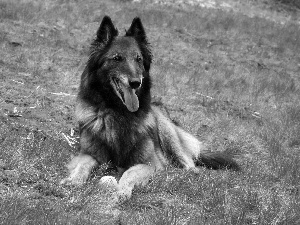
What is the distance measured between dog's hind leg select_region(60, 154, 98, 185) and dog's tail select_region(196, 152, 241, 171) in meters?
1.70

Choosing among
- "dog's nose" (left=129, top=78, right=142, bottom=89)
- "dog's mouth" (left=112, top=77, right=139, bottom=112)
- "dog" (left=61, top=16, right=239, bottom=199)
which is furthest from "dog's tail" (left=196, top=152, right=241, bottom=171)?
"dog's nose" (left=129, top=78, right=142, bottom=89)

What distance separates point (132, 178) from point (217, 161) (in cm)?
168

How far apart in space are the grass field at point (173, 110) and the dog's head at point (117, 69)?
0.89m

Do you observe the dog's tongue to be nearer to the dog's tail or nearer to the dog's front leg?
the dog's front leg

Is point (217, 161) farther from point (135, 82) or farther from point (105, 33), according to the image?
point (105, 33)

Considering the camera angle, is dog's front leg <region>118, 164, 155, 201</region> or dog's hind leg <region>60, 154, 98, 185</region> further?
dog's hind leg <region>60, 154, 98, 185</region>

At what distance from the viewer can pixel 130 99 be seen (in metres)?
4.81

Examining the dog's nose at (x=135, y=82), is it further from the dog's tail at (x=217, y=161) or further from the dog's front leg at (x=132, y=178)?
the dog's tail at (x=217, y=161)

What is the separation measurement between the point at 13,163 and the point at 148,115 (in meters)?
1.81

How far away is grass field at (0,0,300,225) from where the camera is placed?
12.1ft

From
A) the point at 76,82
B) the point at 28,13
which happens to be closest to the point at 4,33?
the point at 28,13

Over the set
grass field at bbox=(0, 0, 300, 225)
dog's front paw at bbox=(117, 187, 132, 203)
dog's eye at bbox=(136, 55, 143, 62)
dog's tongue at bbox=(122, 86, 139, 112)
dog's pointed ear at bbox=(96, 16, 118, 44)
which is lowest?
grass field at bbox=(0, 0, 300, 225)

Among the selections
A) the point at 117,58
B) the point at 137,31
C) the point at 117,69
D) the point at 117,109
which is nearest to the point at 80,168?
the point at 117,109

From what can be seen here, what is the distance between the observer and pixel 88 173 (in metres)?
4.43
